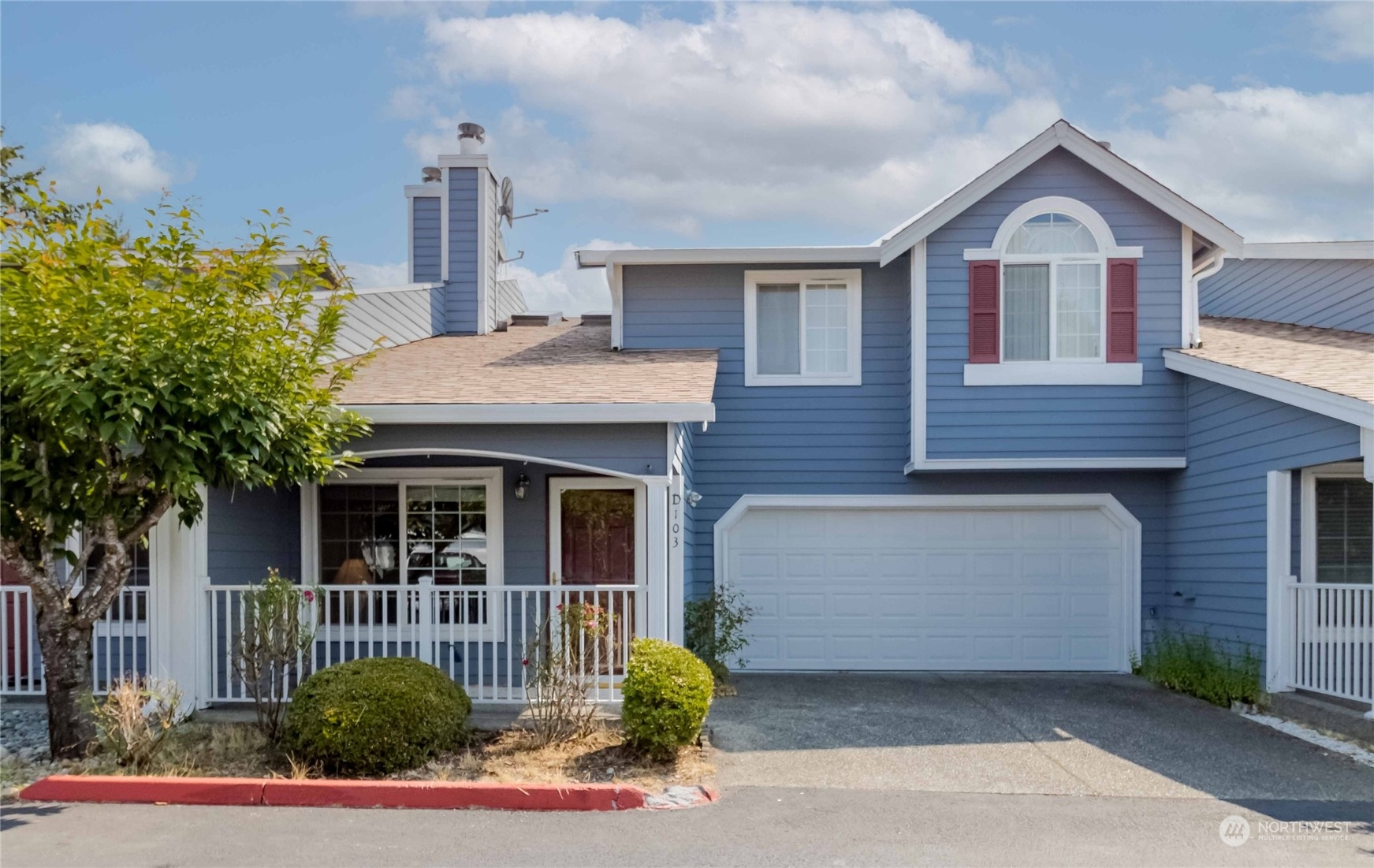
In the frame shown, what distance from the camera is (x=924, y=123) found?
39.8 feet

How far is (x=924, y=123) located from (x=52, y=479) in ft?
30.4

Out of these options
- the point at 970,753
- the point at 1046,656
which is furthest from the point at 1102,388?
the point at 970,753

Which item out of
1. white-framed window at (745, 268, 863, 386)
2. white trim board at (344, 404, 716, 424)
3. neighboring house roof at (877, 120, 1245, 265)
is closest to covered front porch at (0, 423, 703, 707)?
white trim board at (344, 404, 716, 424)

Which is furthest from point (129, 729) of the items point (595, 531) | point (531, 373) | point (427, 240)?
point (427, 240)

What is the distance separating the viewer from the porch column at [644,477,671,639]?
8.93 m

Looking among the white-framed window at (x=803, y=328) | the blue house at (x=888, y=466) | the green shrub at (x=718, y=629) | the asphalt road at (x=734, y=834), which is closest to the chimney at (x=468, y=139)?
the blue house at (x=888, y=466)

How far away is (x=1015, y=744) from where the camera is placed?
334 inches

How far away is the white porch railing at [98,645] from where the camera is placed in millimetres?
9406

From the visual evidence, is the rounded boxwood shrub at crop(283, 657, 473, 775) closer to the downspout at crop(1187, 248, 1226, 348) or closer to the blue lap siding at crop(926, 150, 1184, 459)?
the blue lap siding at crop(926, 150, 1184, 459)

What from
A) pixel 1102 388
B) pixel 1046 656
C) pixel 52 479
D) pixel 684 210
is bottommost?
pixel 1046 656

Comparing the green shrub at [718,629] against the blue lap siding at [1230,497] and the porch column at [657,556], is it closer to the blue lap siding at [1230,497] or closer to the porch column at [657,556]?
the porch column at [657,556]

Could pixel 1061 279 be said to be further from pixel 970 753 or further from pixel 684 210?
pixel 684 210

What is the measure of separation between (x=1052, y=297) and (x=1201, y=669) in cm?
404

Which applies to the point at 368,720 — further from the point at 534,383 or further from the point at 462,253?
the point at 462,253
